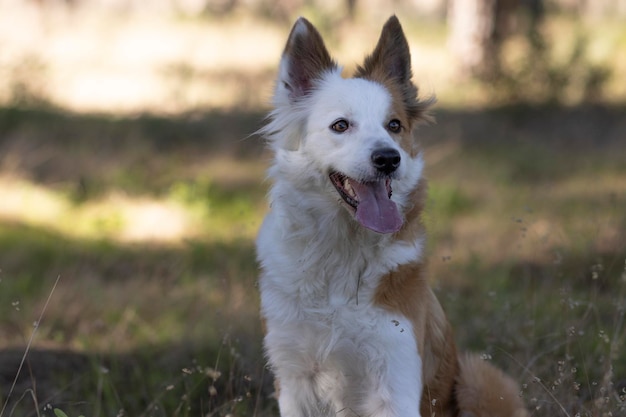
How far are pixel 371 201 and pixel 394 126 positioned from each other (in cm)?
43

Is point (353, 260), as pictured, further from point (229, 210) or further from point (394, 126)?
point (229, 210)

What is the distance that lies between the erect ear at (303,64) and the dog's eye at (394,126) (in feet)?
1.57

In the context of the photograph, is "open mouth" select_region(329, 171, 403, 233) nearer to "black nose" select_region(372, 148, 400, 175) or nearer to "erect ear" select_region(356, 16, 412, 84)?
"black nose" select_region(372, 148, 400, 175)

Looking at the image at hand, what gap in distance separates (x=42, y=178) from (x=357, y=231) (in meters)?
5.99

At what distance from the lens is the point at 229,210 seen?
829cm

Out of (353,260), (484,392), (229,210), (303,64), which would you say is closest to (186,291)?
(229,210)

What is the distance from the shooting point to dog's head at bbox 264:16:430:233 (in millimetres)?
3494

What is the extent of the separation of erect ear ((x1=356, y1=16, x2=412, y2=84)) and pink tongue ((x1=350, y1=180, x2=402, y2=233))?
2.20 feet

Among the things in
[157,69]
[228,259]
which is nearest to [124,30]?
[157,69]

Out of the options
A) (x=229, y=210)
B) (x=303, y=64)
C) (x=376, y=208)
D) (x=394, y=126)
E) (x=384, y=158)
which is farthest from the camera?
(x=229, y=210)

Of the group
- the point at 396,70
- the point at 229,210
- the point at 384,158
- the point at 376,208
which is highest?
the point at 396,70

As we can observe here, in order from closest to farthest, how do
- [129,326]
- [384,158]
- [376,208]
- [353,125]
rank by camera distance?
[384,158], [376,208], [353,125], [129,326]

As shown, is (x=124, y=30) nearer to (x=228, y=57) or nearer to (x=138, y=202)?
(x=228, y=57)

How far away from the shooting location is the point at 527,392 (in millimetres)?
4250
